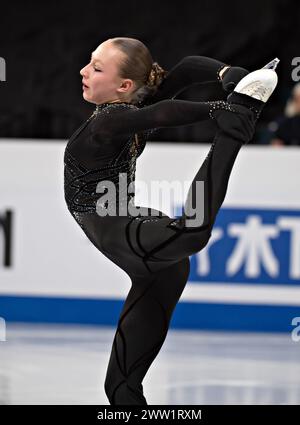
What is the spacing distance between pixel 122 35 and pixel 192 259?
2.23m

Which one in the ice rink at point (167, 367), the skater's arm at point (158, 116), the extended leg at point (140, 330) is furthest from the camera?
the ice rink at point (167, 367)

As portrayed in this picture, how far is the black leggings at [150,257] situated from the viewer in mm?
2666

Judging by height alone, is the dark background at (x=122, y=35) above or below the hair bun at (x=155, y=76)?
above

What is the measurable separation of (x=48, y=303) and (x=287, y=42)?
2.71 metres

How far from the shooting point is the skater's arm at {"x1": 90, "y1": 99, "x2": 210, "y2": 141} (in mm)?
2617

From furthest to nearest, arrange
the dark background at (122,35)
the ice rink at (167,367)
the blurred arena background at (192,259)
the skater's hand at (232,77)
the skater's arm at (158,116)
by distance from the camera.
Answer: the dark background at (122,35)
the blurred arena background at (192,259)
the ice rink at (167,367)
the skater's hand at (232,77)
the skater's arm at (158,116)

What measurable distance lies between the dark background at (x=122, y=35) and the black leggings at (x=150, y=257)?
3627 millimetres

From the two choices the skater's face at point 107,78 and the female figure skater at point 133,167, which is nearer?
the female figure skater at point 133,167

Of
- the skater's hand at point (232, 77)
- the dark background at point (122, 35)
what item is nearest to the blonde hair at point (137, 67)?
the skater's hand at point (232, 77)

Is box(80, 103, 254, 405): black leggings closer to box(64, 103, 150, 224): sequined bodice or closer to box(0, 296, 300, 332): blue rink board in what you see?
box(64, 103, 150, 224): sequined bodice

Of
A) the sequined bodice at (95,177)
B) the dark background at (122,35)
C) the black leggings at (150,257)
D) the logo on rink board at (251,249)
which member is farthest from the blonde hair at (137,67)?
the dark background at (122,35)

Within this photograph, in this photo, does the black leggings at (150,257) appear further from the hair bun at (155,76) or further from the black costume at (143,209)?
the hair bun at (155,76)

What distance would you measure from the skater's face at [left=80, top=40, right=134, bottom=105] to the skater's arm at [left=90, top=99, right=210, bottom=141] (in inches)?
7.1

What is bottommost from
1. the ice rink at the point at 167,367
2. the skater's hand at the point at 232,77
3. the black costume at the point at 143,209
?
the ice rink at the point at 167,367
